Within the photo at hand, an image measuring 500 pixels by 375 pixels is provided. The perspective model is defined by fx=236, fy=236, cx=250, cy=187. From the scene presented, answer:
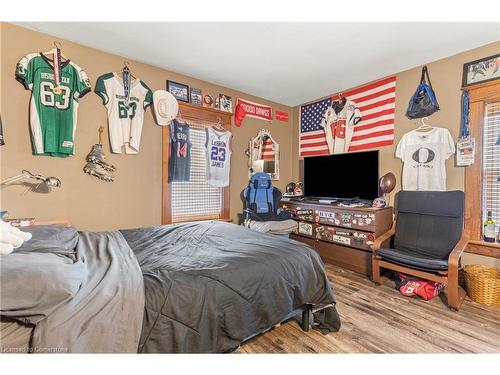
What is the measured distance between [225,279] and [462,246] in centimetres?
230

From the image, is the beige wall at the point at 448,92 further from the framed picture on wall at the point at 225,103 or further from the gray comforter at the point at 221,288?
the framed picture on wall at the point at 225,103

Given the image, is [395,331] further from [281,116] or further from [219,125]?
[281,116]

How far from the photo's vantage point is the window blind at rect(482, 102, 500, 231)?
2.41 meters

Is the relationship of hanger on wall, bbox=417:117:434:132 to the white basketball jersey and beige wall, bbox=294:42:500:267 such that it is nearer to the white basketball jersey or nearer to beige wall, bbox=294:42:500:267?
beige wall, bbox=294:42:500:267

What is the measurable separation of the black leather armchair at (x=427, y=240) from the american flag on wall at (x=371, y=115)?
0.92m

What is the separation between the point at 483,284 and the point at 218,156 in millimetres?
3204

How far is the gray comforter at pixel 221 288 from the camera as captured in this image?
114 cm

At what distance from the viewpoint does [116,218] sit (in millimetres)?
2697

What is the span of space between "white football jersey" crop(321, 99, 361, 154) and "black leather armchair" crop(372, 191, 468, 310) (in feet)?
3.91

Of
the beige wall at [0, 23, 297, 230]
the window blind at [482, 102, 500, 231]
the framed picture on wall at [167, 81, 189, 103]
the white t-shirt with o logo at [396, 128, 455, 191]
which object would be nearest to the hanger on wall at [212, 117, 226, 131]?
the beige wall at [0, 23, 297, 230]

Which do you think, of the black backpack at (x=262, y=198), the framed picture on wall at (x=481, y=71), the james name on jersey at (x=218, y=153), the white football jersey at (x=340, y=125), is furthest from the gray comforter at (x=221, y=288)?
the framed picture on wall at (x=481, y=71)

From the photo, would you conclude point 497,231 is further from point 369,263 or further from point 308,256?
point 308,256

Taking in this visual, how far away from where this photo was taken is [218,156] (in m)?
3.44
